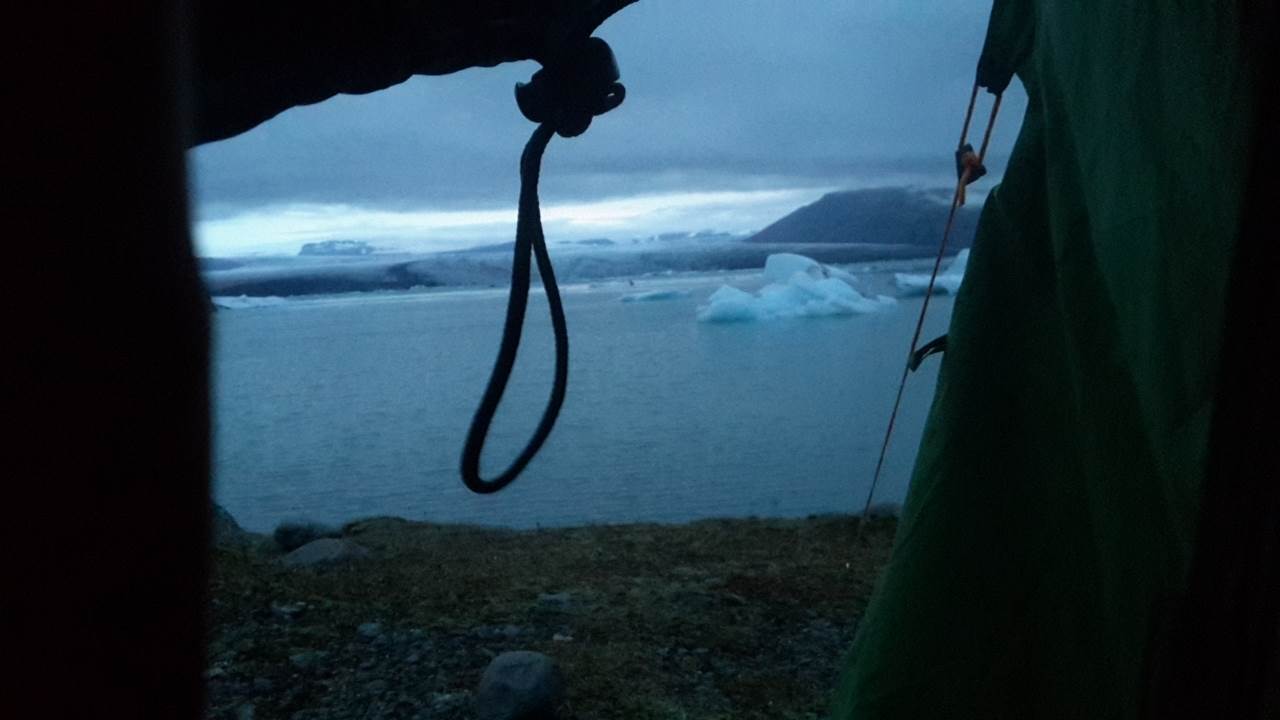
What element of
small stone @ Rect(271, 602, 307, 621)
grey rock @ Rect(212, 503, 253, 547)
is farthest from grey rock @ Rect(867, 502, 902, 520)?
grey rock @ Rect(212, 503, 253, 547)

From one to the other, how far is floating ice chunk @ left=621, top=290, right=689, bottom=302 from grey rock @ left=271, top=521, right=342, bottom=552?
17.3 feet

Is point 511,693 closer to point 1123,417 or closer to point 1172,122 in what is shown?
point 1123,417

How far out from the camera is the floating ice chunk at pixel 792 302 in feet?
29.5

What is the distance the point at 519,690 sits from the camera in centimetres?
223

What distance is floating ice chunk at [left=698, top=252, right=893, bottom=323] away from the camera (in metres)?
8.98

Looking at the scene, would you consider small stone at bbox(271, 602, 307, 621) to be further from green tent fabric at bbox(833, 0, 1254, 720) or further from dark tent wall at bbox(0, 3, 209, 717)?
dark tent wall at bbox(0, 3, 209, 717)

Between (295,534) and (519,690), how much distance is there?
2.77 m

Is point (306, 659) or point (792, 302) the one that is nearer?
point (306, 659)

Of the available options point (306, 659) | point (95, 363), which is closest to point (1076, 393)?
point (95, 363)

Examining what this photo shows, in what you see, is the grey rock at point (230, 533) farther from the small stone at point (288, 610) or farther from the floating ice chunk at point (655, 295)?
the floating ice chunk at point (655, 295)

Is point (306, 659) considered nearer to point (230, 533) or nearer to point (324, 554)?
point (324, 554)

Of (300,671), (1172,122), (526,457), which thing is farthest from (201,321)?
(300,671)

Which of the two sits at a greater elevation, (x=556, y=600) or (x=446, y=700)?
(x=446, y=700)

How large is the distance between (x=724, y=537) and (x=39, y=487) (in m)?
4.60
